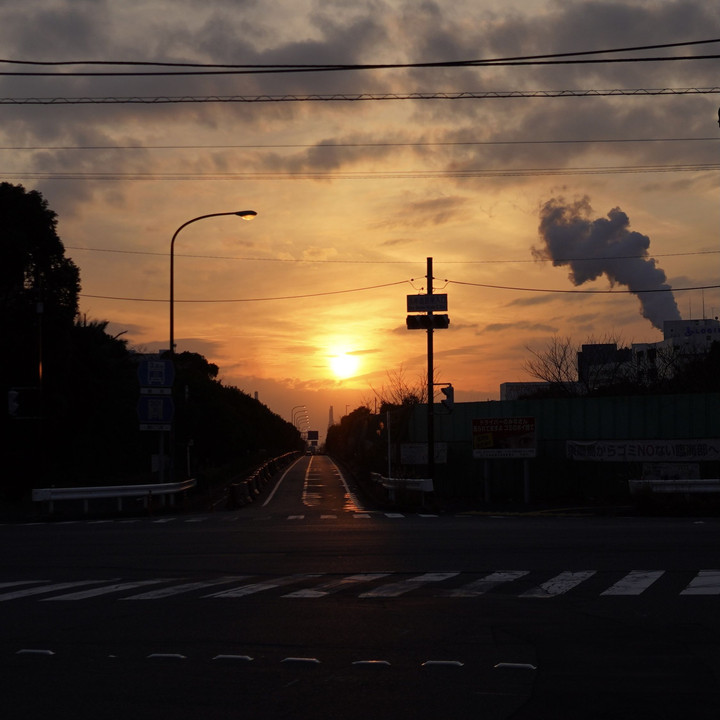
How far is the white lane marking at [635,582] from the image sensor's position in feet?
40.5

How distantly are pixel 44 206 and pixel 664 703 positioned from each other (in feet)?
164

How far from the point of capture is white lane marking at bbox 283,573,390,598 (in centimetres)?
1228

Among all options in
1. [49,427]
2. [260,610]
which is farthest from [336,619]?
[49,427]

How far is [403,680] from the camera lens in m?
7.52

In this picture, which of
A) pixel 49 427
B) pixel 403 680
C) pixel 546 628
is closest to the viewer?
pixel 403 680

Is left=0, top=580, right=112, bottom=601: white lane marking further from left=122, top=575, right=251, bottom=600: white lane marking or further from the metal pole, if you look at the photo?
the metal pole

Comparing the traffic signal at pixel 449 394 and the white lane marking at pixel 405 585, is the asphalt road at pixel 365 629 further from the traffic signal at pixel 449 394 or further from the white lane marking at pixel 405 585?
the traffic signal at pixel 449 394

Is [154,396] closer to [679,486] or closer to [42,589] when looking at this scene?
[679,486]

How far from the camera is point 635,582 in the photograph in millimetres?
13195

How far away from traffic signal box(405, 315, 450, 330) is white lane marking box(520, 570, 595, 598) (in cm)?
2864

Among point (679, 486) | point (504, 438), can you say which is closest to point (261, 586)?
point (679, 486)

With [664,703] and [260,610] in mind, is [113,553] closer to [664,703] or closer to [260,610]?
[260,610]

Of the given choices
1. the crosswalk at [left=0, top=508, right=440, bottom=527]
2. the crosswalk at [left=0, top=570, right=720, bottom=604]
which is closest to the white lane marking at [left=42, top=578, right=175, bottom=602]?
the crosswalk at [left=0, top=570, right=720, bottom=604]

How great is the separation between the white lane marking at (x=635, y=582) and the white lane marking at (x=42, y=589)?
6675mm
